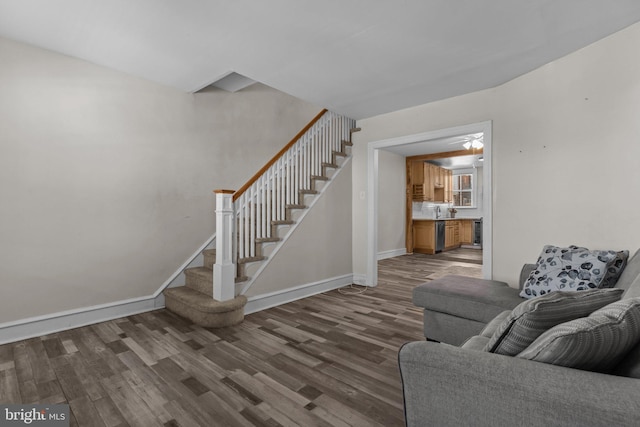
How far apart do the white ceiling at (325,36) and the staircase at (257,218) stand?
1075 mm

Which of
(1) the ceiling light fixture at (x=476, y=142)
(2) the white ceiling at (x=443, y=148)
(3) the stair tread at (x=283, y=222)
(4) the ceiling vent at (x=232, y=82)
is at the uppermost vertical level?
(4) the ceiling vent at (x=232, y=82)

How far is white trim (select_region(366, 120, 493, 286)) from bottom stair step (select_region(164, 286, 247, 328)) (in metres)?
2.16

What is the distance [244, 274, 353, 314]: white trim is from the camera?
3.45m

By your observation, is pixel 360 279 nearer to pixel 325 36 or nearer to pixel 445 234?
pixel 325 36

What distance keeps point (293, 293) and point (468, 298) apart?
7.13 feet

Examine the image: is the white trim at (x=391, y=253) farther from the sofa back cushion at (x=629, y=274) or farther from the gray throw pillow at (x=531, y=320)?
the gray throw pillow at (x=531, y=320)

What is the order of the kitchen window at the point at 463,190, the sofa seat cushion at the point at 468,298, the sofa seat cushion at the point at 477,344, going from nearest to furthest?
the sofa seat cushion at the point at 477,344 → the sofa seat cushion at the point at 468,298 → the kitchen window at the point at 463,190

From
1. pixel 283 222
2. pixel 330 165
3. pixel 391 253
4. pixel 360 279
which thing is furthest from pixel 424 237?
pixel 283 222

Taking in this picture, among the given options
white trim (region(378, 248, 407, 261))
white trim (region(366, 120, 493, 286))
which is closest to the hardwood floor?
white trim (region(366, 120, 493, 286))

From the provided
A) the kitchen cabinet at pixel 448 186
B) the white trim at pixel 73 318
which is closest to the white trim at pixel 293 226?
the white trim at pixel 73 318

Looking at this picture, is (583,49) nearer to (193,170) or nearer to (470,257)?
(193,170)

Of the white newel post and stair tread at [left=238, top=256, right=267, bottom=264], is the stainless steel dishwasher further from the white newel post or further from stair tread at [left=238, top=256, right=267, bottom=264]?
the white newel post

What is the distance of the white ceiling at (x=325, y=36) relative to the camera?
2.12 m

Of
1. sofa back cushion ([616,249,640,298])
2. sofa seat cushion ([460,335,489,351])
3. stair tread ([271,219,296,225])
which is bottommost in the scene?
sofa seat cushion ([460,335,489,351])
